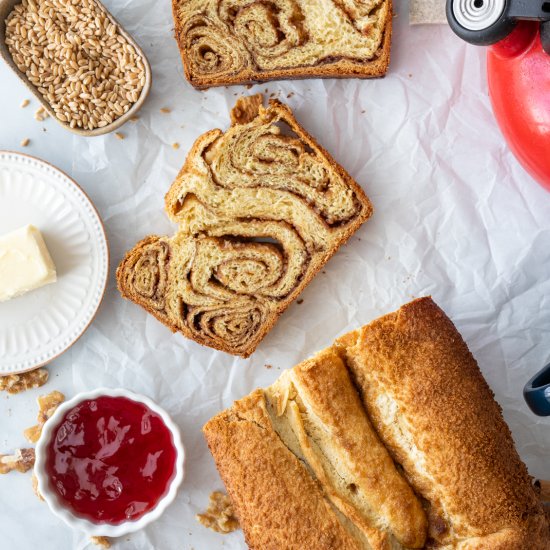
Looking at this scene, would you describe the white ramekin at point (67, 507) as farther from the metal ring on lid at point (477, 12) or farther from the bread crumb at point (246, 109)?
the metal ring on lid at point (477, 12)

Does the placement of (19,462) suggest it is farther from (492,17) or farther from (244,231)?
(492,17)

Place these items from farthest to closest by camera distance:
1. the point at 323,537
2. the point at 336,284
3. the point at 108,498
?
the point at 336,284, the point at 108,498, the point at 323,537

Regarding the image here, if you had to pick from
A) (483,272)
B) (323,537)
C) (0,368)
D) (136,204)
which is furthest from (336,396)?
(0,368)

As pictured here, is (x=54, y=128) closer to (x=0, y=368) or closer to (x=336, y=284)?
(x=0, y=368)

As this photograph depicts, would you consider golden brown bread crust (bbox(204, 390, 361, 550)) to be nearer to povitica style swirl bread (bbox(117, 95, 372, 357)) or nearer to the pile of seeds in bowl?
povitica style swirl bread (bbox(117, 95, 372, 357))

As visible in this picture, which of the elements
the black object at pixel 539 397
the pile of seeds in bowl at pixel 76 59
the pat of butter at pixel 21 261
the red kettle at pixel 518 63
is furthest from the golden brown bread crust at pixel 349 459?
the pile of seeds in bowl at pixel 76 59

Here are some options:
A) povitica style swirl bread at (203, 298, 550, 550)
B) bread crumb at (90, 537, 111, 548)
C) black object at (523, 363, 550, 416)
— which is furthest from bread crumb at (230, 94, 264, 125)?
bread crumb at (90, 537, 111, 548)

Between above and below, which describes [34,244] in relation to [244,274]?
above
